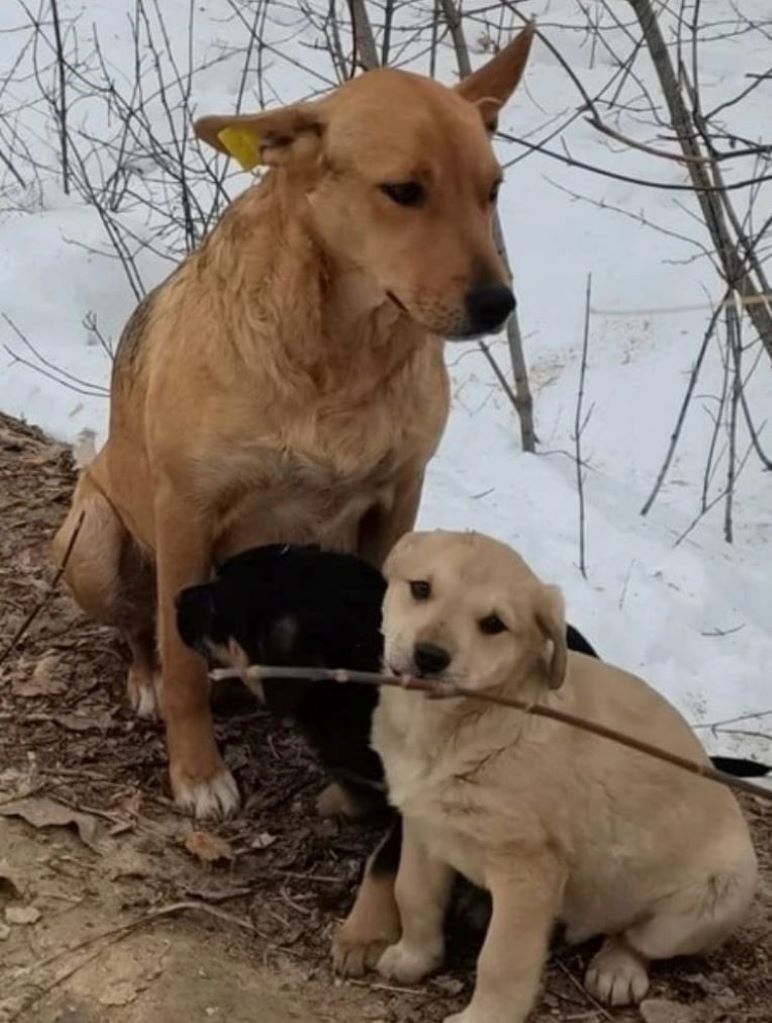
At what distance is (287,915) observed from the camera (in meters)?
4.02

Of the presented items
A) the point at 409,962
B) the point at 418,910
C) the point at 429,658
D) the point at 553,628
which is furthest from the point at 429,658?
the point at 409,962

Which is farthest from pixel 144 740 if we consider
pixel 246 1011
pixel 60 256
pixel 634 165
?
pixel 634 165

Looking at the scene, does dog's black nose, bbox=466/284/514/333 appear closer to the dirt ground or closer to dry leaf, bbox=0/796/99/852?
the dirt ground

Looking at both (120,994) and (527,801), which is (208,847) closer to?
(120,994)

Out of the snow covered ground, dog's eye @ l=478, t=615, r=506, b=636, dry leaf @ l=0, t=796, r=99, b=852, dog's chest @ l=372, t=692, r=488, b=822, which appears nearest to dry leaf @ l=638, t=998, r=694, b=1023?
dog's chest @ l=372, t=692, r=488, b=822

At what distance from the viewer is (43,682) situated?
4.87 meters

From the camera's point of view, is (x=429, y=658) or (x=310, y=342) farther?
(x=310, y=342)

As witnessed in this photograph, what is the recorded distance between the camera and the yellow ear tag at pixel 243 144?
383 centimetres

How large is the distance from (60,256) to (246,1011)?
19.9ft

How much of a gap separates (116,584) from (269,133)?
152 centimetres

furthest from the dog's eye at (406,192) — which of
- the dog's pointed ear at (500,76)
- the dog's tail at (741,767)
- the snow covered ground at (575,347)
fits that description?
the snow covered ground at (575,347)

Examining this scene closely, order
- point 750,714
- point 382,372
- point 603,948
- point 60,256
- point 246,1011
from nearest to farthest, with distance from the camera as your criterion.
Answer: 1. point 246,1011
2. point 603,948
3. point 382,372
4. point 750,714
5. point 60,256

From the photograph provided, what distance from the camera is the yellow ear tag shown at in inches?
151

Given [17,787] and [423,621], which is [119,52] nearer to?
[17,787]
